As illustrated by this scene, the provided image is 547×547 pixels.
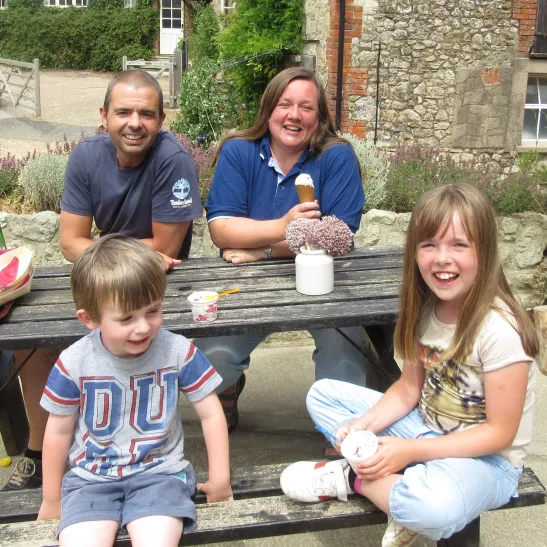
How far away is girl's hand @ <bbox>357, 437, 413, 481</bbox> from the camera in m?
1.83

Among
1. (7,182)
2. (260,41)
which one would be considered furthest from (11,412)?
(260,41)

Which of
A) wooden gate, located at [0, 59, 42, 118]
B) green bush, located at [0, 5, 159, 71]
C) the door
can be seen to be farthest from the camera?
the door

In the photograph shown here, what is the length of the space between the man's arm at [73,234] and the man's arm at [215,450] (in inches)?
44.7

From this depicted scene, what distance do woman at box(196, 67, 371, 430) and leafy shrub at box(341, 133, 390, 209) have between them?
1649 mm

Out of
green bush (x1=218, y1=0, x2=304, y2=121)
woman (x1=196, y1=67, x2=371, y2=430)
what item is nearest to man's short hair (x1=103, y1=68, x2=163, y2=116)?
woman (x1=196, y1=67, x2=371, y2=430)

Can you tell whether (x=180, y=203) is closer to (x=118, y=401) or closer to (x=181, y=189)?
(x=181, y=189)

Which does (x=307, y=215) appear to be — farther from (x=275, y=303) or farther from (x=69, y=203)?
(x=69, y=203)

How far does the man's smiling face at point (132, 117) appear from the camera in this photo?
2684 mm

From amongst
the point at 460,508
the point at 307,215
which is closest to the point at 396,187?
the point at 307,215

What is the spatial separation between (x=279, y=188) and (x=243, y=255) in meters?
0.34

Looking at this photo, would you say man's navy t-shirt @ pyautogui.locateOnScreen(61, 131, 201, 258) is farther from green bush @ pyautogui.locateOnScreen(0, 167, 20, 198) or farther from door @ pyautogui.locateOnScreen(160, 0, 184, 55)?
door @ pyautogui.locateOnScreen(160, 0, 184, 55)

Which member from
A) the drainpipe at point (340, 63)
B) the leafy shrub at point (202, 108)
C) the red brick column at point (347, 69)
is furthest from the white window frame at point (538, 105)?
the leafy shrub at point (202, 108)

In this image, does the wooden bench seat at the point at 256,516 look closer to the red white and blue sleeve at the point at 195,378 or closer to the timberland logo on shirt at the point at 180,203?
the red white and blue sleeve at the point at 195,378

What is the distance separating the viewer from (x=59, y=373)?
6.03ft
